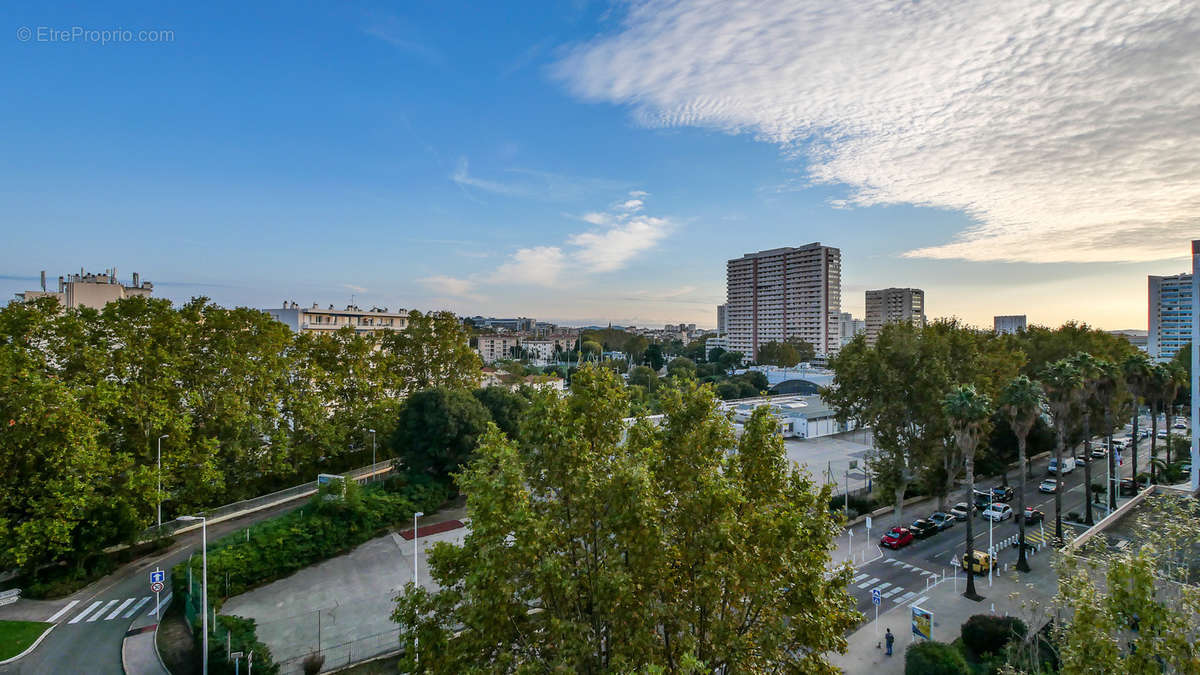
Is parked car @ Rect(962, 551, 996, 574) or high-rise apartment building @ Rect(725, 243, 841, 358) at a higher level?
high-rise apartment building @ Rect(725, 243, 841, 358)

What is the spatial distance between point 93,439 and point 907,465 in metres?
37.5

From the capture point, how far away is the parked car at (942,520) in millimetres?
28942

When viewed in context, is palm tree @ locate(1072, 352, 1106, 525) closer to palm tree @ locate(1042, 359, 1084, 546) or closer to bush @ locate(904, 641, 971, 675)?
palm tree @ locate(1042, 359, 1084, 546)

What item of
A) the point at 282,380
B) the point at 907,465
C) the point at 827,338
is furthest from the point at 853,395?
the point at 827,338

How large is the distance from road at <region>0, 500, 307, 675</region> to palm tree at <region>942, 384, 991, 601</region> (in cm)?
2958

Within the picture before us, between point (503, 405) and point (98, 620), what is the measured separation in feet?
69.5

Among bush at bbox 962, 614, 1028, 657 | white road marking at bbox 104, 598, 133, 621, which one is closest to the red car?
bush at bbox 962, 614, 1028, 657

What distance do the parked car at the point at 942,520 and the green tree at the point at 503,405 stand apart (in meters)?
24.0

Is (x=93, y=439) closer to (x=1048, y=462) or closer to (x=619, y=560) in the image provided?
(x=619, y=560)

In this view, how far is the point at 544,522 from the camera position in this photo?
8.41 m

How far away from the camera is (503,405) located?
36438mm

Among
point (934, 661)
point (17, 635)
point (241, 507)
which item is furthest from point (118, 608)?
point (934, 661)

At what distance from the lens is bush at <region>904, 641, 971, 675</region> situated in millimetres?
14609

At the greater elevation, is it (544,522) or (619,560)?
(544,522)
